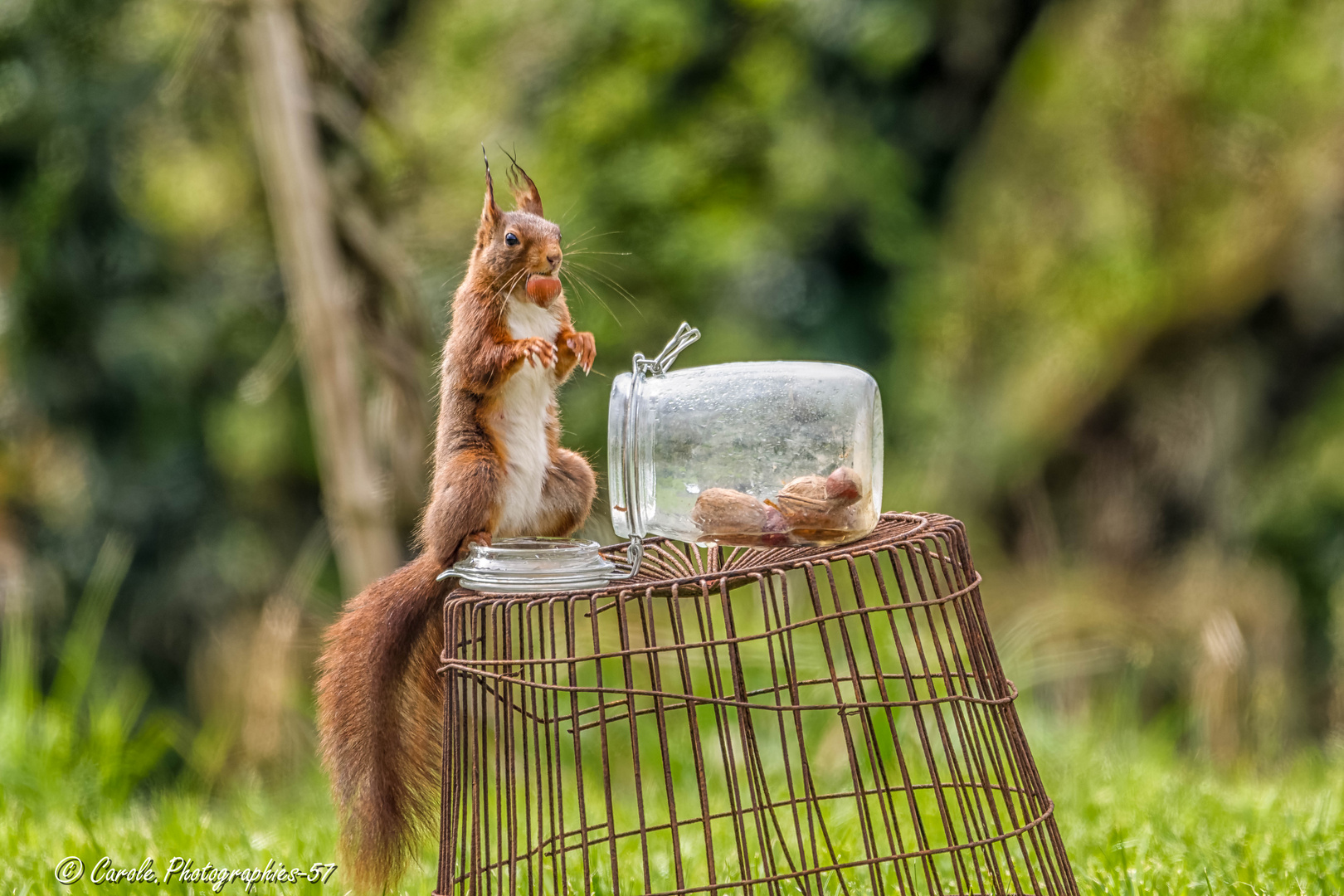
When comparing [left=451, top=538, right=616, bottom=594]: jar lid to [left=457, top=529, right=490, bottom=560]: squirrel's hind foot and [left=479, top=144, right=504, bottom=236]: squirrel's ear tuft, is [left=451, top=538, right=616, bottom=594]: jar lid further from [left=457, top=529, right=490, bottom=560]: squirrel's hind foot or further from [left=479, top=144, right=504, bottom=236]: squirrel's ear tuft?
[left=479, top=144, right=504, bottom=236]: squirrel's ear tuft

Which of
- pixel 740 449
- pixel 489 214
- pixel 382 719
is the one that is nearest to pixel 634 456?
pixel 740 449

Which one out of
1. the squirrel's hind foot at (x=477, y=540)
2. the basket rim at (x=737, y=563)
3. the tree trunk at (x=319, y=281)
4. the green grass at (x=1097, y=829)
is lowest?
the green grass at (x=1097, y=829)

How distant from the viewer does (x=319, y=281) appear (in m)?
3.92

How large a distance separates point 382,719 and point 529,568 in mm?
362

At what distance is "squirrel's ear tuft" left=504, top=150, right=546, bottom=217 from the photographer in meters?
2.09

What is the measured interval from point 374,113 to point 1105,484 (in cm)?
362

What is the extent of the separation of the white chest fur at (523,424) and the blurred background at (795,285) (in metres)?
2.75

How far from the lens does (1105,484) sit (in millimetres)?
5699

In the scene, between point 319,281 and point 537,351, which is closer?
point 537,351

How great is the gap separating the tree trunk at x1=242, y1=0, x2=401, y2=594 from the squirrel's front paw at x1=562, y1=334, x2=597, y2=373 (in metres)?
2.02

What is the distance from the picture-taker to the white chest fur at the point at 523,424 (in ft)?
6.68

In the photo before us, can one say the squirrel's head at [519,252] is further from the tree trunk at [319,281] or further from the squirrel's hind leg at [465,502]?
the tree trunk at [319,281]

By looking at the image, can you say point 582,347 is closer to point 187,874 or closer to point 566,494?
point 566,494

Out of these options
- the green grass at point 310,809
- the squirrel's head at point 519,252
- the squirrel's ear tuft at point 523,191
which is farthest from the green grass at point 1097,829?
the squirrel's ear tuft at point 523,191
